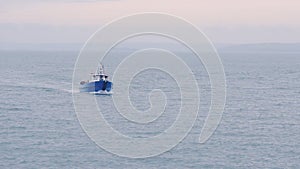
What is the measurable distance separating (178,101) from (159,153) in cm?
3801

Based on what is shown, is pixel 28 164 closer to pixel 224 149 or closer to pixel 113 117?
pixel 224 149

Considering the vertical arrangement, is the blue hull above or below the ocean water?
above

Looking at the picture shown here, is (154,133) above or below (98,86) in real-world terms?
below

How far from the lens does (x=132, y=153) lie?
51.9 meters

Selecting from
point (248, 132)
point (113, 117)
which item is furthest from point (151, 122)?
point (248, 132)

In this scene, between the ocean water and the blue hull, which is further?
the blue hull

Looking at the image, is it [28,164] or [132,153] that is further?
[132,153]

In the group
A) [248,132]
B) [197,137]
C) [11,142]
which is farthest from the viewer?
[248,132]

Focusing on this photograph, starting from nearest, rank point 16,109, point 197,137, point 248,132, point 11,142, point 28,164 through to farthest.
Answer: point 28,164 < point 11,142 < point 197,137 < point 248,132 < point 16,109

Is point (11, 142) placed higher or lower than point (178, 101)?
lower

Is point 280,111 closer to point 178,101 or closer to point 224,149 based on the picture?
point 178,101

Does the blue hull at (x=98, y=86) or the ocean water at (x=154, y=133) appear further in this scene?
the blue hull at (x=98, y=86)

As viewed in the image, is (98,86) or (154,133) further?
(98,86)

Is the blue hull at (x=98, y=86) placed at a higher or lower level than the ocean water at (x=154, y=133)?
higher
